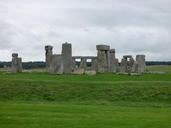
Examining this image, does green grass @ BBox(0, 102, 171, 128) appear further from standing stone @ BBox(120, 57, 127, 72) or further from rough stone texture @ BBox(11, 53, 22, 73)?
standing stone @ BBox(120, 57, 127, 72)

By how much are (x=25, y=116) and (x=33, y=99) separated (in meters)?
9.26

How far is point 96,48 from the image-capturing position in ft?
181

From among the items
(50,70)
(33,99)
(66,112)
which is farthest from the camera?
(50,70)

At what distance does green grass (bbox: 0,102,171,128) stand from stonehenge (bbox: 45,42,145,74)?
26.0 meters

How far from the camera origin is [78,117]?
18672mm

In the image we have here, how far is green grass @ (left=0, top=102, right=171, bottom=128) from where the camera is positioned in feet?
55.4

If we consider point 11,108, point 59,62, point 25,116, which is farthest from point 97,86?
point 59,62

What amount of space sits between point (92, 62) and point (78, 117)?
3744cm

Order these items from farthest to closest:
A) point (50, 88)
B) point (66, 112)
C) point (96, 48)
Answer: point (96, 48)
point (50, 88)
point (66, 112)

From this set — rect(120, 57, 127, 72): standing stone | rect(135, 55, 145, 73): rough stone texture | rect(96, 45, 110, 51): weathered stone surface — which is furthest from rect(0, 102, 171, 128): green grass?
rect(120, 57, 127, 72): standing stone

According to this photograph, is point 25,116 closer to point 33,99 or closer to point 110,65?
point 33,99

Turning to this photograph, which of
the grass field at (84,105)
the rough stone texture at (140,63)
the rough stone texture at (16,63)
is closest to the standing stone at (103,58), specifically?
the rough stone texture at (140,63)

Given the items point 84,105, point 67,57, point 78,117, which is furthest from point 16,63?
Result: point 78,117

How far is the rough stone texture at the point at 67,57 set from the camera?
165 ft
